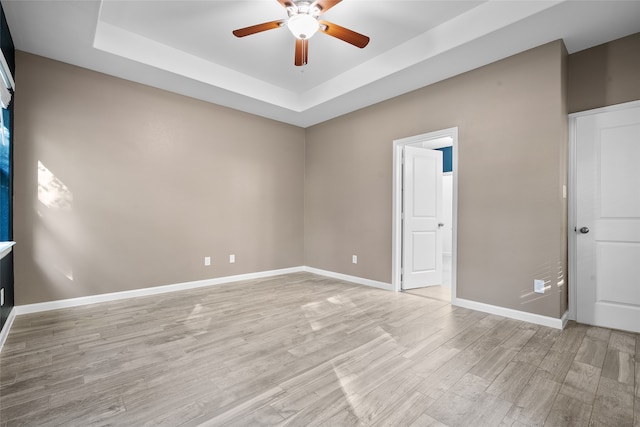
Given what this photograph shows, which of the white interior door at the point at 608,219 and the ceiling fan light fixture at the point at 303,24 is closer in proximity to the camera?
the ceiling fan light fixture at the point at 303,24

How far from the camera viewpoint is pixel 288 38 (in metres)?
3.37

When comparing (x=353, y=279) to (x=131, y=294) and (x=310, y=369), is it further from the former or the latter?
(x=131, y=294)

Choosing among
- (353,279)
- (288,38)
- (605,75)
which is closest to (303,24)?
(288,38)

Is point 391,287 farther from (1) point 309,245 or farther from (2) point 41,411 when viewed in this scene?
(2) point 41,411

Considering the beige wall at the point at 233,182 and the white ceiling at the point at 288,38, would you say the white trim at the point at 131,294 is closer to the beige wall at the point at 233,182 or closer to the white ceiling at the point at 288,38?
the beige wall at the point at 233,182

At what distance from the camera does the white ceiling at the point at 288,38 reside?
2602 millimetres

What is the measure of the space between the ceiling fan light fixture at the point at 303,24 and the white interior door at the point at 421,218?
2284 mm

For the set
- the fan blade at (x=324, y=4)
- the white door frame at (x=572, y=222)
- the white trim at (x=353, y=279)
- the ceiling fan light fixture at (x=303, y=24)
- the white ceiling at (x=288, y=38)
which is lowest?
the white trim at (x=353, y=279)

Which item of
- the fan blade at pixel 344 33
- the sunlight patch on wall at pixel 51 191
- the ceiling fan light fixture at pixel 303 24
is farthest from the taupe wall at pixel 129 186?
the fan blade at pixel 344 33

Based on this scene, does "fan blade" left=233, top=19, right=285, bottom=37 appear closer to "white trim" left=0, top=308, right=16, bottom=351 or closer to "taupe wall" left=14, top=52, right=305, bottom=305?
"taupe wall" left=14, top=52, right=305, bottom=305

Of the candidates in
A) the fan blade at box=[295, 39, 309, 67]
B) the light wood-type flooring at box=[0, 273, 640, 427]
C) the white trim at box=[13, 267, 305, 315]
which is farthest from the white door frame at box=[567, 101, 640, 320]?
the white trim at box=[13, 267, 305, 315]

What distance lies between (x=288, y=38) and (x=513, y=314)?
→ 12.7 ft

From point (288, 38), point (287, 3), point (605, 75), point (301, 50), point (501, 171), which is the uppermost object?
point (288, 38)

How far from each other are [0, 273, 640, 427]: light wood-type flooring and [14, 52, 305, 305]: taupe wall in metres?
0.65
